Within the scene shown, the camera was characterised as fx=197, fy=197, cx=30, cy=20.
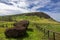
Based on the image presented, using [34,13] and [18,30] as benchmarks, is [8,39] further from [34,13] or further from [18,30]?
[34,13]

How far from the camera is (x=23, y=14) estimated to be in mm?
100625

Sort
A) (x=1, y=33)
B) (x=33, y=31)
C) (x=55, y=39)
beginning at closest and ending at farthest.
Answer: (x=55, y=39) → (x=1, y=33) → (x=33, y=31)

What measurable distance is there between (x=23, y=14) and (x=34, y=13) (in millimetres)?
8437

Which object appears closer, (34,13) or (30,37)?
(30,37)

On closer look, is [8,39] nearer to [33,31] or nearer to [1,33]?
[1,33]

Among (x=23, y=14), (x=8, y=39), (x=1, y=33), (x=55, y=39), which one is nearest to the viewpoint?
(x=55, y=39)

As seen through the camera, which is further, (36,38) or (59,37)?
(36,38)

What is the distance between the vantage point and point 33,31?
4806 centimetres

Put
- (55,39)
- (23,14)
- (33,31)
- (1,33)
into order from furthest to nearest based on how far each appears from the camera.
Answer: (23,14) < (33,31) < (1,33) < (55,39)

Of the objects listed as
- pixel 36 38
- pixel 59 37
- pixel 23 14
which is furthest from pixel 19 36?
pixel 23 14

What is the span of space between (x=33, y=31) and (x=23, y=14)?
174 ft

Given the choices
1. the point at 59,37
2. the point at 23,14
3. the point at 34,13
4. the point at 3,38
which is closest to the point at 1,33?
the point at 3,38

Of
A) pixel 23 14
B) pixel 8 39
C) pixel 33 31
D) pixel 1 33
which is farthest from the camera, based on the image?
pixel 23 14

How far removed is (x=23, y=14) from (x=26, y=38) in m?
59.3
